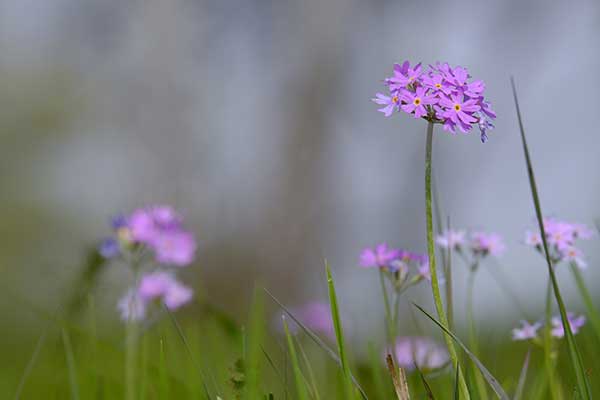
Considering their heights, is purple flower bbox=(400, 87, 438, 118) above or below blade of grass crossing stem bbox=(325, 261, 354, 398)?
above

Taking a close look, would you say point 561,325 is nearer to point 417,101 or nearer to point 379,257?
point 379,257

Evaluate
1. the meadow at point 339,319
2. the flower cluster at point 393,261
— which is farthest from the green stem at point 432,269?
the flower cluster at point 393,261

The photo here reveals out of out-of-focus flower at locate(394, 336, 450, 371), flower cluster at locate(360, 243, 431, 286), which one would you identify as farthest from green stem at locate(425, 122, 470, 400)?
out-of-focus flower at locate(394, 336, 450, 371)

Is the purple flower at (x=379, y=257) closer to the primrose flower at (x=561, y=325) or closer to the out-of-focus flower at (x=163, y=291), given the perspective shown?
the primrose flower at (x=561, y=325)

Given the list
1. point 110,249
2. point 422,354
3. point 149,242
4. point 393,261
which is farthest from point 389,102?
point 422,354

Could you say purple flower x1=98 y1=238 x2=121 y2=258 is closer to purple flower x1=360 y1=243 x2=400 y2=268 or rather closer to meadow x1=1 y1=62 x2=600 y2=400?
meadow x1=1 y1=62 x2=600 y2=400

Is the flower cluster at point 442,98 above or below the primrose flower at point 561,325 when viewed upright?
above

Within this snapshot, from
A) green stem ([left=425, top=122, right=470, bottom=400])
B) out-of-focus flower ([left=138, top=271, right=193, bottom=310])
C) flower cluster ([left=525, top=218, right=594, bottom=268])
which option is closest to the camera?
green stem ([left=425, top=122, right=470, bottom=400])
